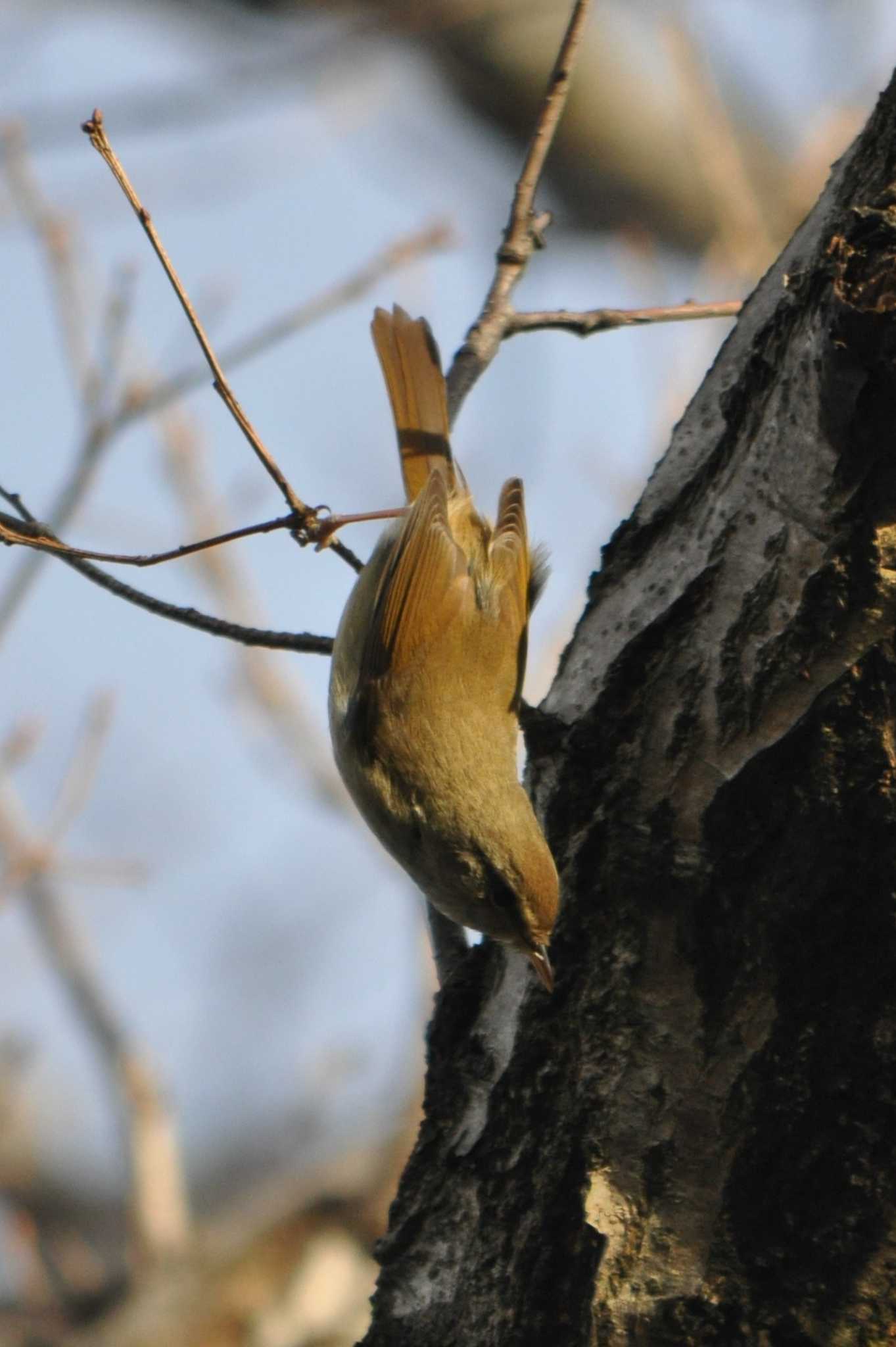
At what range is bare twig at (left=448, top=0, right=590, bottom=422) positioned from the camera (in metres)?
2.68

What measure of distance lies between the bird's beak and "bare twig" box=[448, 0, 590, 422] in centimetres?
109

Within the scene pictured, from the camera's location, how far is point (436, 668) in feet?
11.2

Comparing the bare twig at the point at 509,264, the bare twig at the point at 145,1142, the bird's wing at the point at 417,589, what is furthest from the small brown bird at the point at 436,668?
the bare twig at the point at 145,1142

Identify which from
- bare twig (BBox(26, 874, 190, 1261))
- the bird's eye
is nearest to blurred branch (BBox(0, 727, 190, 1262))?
bare twig (BBox(26, 874, 190, 1261))

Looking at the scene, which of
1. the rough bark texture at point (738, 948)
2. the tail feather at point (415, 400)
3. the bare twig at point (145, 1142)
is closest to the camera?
the rough bark texture at point (738, 948)

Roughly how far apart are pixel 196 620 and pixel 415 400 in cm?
158

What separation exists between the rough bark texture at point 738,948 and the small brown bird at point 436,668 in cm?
67

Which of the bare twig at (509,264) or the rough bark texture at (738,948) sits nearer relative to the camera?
the rough bark texture at (738,948)

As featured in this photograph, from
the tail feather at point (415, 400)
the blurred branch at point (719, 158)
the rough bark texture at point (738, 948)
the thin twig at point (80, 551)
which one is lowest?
the rough bark texture at point (738, 948)

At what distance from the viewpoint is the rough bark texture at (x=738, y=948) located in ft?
6.11

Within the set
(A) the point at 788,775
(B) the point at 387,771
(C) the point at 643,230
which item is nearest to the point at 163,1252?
(B) the point at 387,771

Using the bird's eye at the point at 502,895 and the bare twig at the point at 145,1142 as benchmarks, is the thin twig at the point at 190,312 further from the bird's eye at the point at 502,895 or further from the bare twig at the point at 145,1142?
the bare twig at the point at 145,1142

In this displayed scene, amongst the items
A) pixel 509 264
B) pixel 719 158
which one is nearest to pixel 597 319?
pixel 509 264

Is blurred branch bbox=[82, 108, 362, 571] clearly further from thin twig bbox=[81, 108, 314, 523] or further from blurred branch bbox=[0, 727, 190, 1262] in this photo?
blurred branch bbox=[0, 727, 190, 1262]
